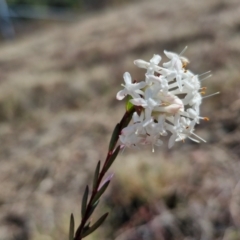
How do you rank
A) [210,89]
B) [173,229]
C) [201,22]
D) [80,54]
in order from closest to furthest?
[173,229] → [210,89] → [201,22] → [80,54]

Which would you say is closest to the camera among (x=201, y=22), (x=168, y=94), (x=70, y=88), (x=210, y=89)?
(x=168, y=94)

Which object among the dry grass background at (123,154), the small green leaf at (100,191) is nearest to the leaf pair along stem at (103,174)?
the small green leaf at (100,191)

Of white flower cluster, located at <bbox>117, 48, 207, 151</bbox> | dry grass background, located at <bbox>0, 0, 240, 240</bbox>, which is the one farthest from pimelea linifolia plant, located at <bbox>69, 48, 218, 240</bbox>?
dry grass background, located at <bbox>0, 0, 240, 240</bbox>

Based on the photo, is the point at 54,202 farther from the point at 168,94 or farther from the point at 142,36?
the point at 142,36

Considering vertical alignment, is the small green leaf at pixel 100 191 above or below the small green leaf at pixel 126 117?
below

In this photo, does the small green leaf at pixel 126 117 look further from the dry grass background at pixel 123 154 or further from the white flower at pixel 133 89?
the dry grass background at pixel 123 154

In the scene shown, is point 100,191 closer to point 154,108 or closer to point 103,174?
point 103,174

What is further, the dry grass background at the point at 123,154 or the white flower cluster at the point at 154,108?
the dry grass background at the point at 123,154

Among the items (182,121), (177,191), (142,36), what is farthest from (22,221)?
(142,36)

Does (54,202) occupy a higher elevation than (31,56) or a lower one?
lower
